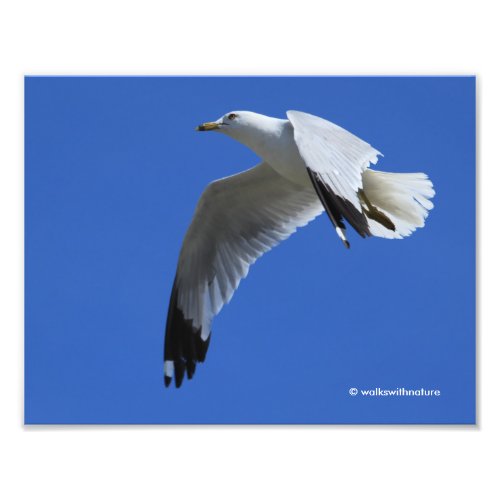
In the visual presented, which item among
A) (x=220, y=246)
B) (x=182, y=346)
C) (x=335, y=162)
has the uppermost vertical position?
(x=335, y=162)

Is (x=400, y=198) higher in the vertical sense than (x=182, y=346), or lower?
higher

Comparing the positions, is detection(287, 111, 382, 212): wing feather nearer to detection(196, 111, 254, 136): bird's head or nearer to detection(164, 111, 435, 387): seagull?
detection(164, 111, 435, 387): seagull

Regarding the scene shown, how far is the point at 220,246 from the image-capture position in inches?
190

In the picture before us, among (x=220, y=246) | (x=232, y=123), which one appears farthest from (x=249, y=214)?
(x=232, y=123)

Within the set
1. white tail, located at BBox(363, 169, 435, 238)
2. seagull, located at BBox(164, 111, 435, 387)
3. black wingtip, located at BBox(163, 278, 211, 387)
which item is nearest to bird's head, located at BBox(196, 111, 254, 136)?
seagull, located at BBox(164, 111, 435, 387)

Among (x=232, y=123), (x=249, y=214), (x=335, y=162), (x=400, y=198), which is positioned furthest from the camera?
(x=249, y=214)

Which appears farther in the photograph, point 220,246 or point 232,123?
point 220,246

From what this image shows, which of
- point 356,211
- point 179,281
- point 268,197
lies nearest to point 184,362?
point 179,281

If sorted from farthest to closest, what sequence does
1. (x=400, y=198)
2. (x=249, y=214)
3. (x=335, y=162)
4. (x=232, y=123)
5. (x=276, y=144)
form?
(x=249, y=214), (x=400, y=198), (x=232, y=123), (x=276, y=144), (x=335, y=162)

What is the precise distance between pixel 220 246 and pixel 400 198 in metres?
0.81

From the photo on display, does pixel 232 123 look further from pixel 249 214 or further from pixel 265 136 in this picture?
pixel 249 214

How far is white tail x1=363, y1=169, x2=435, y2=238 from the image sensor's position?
15.0 feet

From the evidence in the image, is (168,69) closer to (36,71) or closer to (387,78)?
(36,71)

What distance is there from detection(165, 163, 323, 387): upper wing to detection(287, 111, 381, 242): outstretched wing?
671mm
